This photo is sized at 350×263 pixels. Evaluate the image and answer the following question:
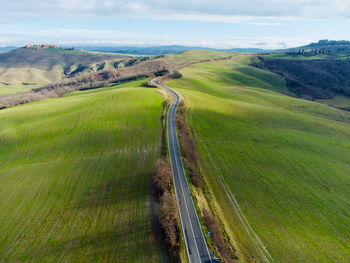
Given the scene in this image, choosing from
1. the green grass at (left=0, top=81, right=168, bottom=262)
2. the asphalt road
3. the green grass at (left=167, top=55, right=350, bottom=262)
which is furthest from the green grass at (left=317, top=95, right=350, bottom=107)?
the asphalt road

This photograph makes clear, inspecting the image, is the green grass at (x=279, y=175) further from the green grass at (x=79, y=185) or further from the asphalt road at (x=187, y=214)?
the green grass at (x=79, y=185)

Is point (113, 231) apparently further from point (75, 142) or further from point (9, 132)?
point (9, 132)

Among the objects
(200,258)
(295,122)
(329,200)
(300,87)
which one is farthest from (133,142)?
(300,87)

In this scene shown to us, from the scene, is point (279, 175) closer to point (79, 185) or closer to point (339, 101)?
point (79, 185)

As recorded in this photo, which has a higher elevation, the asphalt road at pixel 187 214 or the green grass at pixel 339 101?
the green grass at pixel 339 101

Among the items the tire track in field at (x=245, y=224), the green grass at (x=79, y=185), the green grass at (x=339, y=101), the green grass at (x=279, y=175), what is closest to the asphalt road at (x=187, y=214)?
the green grass at (x=79, y=185)
